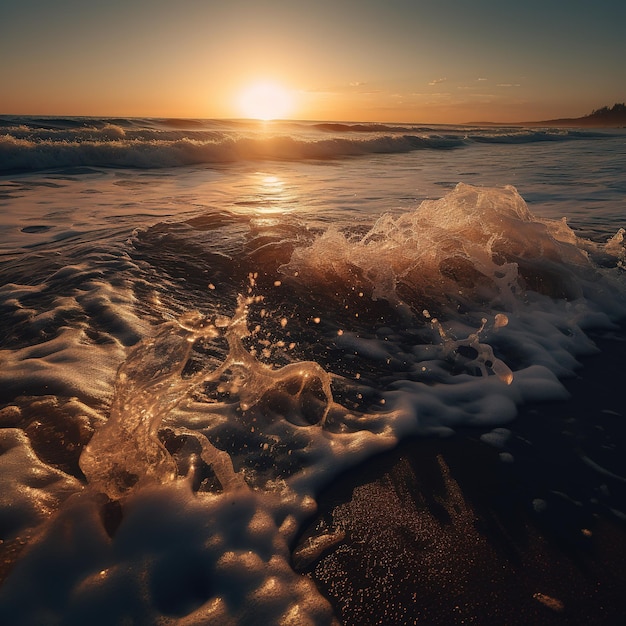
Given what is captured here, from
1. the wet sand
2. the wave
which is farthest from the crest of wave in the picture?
the wave

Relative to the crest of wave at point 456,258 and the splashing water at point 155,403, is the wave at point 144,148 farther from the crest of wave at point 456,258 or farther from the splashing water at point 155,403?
the splashing water at point 155,403

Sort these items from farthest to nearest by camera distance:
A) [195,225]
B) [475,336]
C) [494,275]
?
1. [195,225]
2. [494,275]
3. [475,336]

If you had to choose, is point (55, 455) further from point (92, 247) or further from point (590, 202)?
point (590, 202)

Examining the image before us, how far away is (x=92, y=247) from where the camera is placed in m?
5.27

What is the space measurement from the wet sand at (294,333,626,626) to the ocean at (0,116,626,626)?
12 millimetres

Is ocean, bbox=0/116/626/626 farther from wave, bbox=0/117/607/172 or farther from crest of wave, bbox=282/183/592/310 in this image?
wave, bbox=0/117/607/172

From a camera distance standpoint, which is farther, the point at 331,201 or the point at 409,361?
the point at 331,201

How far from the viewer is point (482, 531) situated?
1.85m

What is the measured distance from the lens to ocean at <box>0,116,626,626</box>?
1.65 metres

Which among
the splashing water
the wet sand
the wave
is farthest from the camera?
the wave

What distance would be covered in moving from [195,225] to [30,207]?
341 centimetres

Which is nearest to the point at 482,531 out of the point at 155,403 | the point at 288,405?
the point at 288,405

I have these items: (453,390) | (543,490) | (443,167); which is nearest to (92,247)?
(453,390)

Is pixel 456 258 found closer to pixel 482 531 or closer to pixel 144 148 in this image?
pixel 482 531
